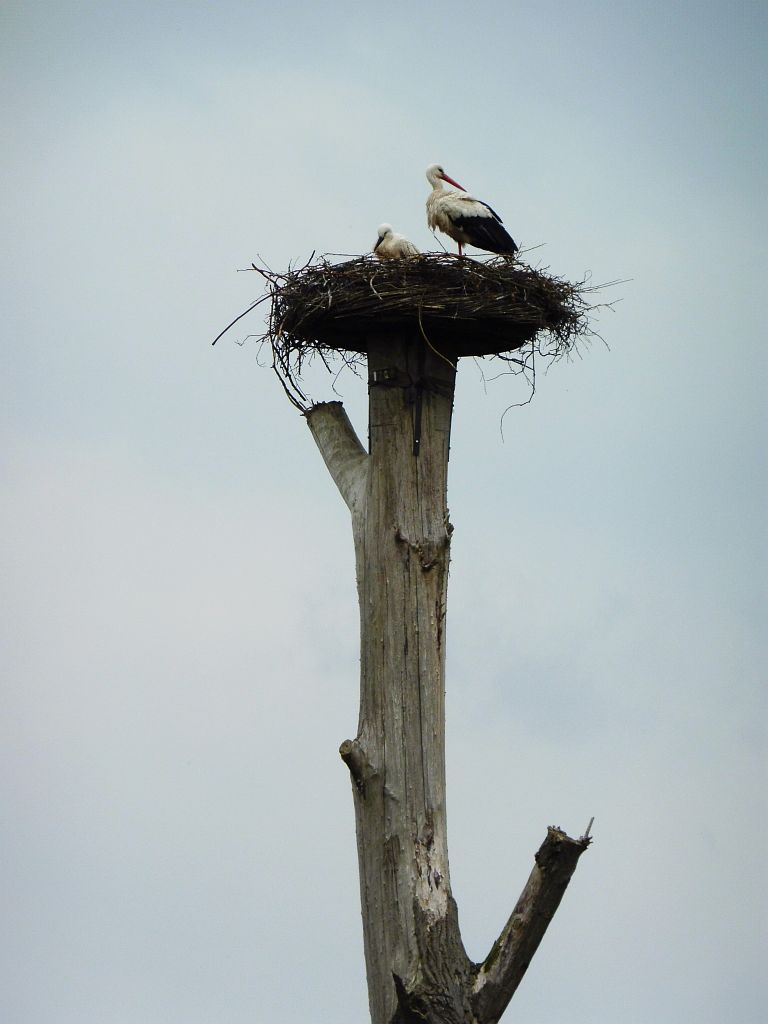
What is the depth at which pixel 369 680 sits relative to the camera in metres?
6.15

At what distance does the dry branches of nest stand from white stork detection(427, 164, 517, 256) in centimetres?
104

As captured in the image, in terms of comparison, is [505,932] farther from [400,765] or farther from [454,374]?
[454,374]

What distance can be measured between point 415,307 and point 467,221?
6.66ft

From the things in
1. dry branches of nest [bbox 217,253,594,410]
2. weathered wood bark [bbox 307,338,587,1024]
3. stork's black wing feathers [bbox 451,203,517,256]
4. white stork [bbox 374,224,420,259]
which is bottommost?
weathered wood bark [bbox 307,338,587,1024]

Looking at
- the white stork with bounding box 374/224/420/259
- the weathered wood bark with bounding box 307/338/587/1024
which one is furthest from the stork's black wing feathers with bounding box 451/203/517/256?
the weathered wood bark with bounding box 307/338/587/1024

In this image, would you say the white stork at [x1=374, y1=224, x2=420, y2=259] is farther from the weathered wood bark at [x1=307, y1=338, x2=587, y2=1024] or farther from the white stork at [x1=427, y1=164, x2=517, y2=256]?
the weathered wood bark at [x1=307, y1=338, x2=587, y2=1024]

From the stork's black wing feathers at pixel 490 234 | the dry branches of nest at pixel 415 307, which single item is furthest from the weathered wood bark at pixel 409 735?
the stork's black wing feathers at pixel 490 234

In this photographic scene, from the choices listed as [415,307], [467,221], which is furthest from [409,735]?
[467,221]

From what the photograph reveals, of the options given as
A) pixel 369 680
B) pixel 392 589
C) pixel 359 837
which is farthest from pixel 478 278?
pixel 359 837

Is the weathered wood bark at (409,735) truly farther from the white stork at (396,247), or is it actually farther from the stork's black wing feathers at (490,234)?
the stork's black wing feathers at (490,234)

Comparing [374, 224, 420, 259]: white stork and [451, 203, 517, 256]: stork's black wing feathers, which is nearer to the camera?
[374, 224, 420, 259]: white stork

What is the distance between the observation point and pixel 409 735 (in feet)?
19.7

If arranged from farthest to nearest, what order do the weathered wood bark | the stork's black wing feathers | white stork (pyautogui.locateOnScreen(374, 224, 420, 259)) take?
the stork's black wing feathers → white stork (pyautogui.locateOnScreen(374, 224, 420, 259)) → the weathered wood bark

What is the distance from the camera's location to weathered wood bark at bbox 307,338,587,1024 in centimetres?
575
